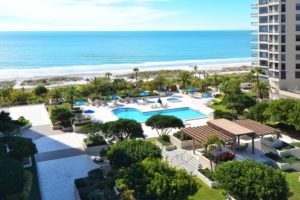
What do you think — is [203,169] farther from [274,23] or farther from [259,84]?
[274,23]

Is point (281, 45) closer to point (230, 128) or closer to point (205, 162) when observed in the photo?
point (230, 128)

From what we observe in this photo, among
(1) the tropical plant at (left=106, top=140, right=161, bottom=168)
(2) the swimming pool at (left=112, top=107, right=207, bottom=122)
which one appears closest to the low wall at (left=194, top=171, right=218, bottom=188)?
(1) the tropical plant at (left=106, top=140, right=161, bottom=168)

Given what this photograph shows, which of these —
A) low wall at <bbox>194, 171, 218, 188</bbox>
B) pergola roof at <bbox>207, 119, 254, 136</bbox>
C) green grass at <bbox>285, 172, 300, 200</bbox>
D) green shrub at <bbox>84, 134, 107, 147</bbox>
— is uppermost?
pergola roof at <bbox>207, 119, 254, 136</bbox>

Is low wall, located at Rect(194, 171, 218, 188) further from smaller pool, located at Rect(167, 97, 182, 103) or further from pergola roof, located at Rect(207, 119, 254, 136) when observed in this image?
smaller pool, located at Rect(167, 97, 182, 103)

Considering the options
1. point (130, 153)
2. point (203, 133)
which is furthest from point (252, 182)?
point (203, 133)

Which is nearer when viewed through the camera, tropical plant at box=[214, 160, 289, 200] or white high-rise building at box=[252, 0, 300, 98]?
tropical plant at box=[214, 160, 289, 200]

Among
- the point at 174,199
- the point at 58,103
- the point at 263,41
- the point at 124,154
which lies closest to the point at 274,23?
the point at 263,41

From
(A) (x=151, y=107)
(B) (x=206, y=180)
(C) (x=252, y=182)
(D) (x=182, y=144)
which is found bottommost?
(B) (x=206, y=180)
